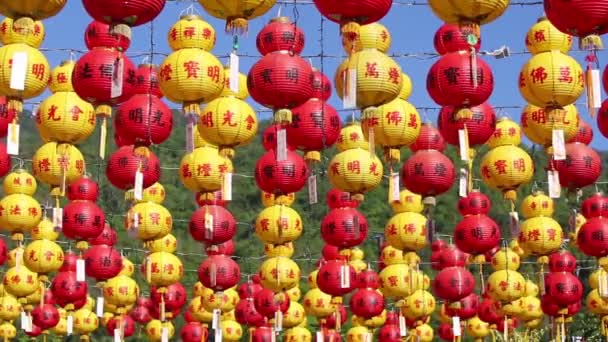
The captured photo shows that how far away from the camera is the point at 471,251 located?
1315cm

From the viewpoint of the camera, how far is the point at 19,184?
46.1 feet

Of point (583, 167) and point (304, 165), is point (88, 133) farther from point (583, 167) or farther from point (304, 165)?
point (583, 167)

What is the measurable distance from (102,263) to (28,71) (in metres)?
4.42

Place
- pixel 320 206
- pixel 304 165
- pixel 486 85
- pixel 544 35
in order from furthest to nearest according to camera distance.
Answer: pixel 320 206
pixel 304 165
pixel 544 35
pixel 486 85

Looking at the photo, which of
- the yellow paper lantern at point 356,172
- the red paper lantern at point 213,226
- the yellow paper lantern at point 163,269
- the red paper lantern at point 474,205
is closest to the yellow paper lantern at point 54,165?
the red paper lantern at point 213,226

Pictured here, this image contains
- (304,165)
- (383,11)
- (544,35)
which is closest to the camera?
(383,11)

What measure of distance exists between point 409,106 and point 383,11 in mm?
2973

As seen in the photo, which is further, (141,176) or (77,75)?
(141,176)

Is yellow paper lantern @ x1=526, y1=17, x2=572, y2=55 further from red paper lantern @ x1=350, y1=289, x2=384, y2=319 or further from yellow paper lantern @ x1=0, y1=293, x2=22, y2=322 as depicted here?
yellow paper lantern @ x1=0, y1=293, x2=22, y2=322

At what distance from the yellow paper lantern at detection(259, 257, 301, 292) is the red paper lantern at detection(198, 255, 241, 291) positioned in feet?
1.75

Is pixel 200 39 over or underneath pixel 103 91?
over

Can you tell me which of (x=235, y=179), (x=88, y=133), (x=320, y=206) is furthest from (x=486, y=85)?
(x=235, y=179)

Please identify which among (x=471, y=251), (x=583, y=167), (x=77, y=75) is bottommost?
(x=471, y=251)

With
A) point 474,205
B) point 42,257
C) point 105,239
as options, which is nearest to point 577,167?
point 474,205
